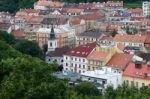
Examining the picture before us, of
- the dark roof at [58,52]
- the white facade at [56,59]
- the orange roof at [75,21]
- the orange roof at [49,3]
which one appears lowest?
the white facade at [56,59]

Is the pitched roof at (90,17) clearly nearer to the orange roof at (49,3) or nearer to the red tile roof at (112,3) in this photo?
the red tile roof at (112,3)

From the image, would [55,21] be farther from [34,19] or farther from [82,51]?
[82,51]

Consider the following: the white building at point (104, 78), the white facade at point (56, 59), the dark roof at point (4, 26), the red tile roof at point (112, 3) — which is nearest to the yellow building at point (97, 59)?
the white building at point (104, 78)

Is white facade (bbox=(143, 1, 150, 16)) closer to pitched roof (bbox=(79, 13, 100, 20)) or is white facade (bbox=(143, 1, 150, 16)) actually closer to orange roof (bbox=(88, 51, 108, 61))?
pitched roof (bbox=(79, 13, 100, 20))

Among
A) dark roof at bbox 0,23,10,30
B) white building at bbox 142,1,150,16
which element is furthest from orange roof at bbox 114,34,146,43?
white building at bbox 142,1,150,16

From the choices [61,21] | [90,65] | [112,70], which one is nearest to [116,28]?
[61,21]

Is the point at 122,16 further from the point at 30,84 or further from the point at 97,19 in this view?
the point at 30,84
